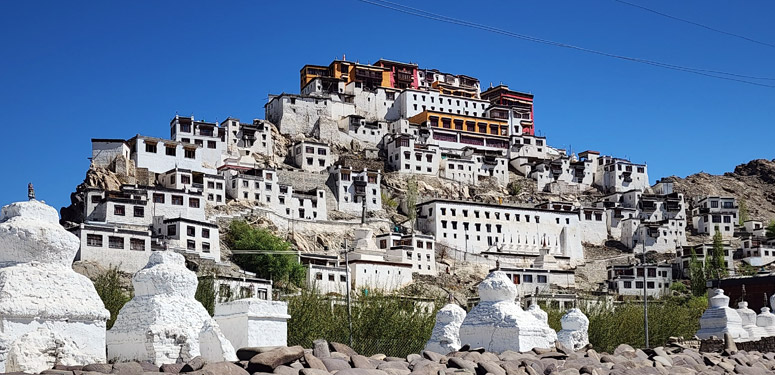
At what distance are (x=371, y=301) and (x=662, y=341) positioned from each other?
1293 centimetres

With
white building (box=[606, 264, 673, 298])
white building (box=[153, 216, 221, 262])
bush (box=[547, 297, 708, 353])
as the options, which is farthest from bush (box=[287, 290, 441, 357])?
white building (box=[606, 264, 673, 298])

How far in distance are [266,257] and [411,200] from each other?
21.5 m

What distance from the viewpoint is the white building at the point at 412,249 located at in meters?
72.3

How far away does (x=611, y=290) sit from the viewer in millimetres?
75688

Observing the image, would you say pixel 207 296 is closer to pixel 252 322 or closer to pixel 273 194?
pixel 252 322

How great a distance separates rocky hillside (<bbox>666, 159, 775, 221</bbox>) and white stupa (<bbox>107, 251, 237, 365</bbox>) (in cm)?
9696

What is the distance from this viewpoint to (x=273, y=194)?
249 feet

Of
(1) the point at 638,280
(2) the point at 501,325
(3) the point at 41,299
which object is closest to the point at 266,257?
(1) the point at 638,280

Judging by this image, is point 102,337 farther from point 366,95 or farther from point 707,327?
point 366,95

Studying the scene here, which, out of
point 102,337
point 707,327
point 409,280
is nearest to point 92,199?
point 409,280

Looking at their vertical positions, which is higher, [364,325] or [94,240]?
[94,240]

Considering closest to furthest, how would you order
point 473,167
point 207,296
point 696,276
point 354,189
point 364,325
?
point 364,325 < point 207,296 < point 696,276 < point 354,189 < point 473,167

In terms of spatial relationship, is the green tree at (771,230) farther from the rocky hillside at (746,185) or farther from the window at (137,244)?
the window at (137,244)

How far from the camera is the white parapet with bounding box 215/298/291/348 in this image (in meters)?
15.5
